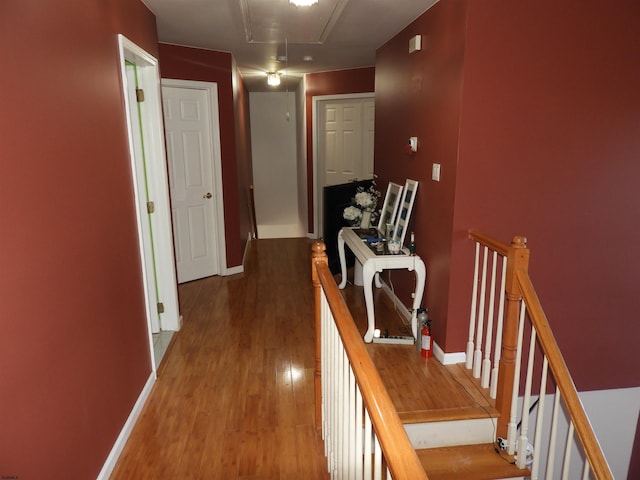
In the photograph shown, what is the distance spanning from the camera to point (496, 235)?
2.90 meters

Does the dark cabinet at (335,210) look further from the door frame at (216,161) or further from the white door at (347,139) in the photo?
the white door at (347,139)

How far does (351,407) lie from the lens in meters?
1.45

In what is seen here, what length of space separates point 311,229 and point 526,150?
170 inches

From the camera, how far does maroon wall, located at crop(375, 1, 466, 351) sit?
2814mm

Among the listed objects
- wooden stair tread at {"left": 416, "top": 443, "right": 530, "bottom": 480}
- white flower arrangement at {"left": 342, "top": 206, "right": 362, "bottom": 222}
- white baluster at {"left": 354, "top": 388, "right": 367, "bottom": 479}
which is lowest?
wooden stair tread at {"left": 416, "top": 443, "right": 530, "bottom": 480}

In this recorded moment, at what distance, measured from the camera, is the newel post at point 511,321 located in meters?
2.14

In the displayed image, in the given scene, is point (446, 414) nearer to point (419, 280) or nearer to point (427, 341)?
point (427, 341)

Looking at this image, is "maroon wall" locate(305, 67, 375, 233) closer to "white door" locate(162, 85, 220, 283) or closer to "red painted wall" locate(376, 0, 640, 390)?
"white door" locate(162, 85, 220, 283)

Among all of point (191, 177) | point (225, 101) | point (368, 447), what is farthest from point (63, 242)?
point (225, 101)

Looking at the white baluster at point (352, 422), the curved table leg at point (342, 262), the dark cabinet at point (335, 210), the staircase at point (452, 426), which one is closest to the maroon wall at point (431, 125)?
the staircase at point (452, 426)

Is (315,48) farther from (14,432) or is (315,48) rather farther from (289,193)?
(14,432)

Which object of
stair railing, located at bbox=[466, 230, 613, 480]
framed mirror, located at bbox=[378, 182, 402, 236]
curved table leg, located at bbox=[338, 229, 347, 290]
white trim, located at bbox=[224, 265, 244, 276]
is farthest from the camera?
white trim, located at bbox=[224, 265, 244, 276]

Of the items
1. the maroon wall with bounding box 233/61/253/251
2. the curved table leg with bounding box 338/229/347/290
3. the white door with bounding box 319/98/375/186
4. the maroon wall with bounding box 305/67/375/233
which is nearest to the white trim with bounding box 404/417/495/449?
the curved table leg with bounding box 338/229/347/290

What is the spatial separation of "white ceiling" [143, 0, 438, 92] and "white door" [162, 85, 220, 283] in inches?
22.3
